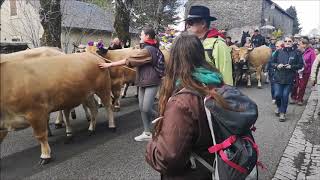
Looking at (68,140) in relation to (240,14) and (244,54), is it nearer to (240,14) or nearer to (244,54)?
(244,54)

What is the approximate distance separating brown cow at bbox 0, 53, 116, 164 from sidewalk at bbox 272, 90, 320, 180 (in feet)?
10.9

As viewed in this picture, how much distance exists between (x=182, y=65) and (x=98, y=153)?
3.97 metres

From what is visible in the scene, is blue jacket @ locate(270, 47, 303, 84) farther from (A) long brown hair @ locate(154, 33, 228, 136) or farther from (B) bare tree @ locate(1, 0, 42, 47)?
(B) bare tree @ locate(1, 0, 42, 47)

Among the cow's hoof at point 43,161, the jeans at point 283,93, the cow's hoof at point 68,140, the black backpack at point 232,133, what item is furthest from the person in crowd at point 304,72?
the black backpack at point 232,133

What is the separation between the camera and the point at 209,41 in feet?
14.0

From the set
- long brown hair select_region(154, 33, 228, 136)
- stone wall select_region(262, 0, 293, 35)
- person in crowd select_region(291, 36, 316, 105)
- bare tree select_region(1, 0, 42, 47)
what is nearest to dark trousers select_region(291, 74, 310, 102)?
person in crowd select_region(291, 36, 316, 105)

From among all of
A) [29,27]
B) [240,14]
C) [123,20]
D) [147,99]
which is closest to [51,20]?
[29,27]

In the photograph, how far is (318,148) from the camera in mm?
6625

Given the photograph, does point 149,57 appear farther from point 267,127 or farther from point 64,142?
point 267,127

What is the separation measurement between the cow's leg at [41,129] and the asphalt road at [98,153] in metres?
0.14

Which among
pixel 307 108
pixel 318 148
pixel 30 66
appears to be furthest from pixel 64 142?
pixel 307 108

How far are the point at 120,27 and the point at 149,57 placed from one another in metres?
9.12

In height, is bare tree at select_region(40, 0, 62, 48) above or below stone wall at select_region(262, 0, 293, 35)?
below

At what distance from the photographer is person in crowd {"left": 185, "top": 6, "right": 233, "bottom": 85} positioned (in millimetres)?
4223
